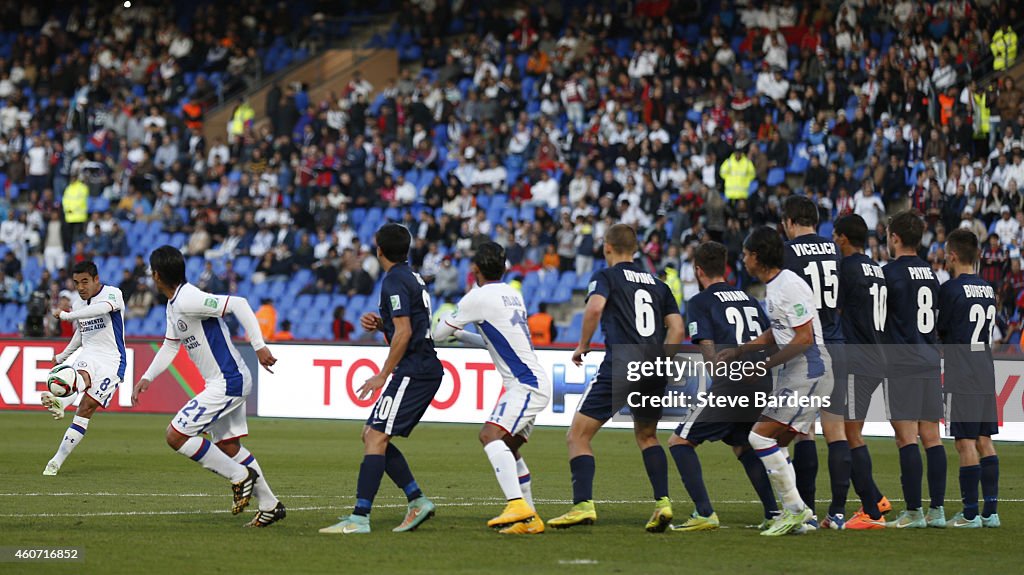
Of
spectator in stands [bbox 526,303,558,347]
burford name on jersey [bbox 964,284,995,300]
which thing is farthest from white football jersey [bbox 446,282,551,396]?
spectator in stands [bbox 526,303,558,347]

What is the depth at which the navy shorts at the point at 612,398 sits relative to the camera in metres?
9.66

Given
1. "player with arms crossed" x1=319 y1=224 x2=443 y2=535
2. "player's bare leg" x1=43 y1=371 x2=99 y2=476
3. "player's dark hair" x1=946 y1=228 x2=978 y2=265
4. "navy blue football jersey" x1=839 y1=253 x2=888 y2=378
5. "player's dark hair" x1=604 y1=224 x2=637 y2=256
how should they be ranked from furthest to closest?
"player's bare leg" x1=43 y1=371 x2=99 y2=476
"player's dark hair" x1=946 y1=228 x2=978 y2=265
"navy blue football jersey" x1=839 y1=253 x2=888 y2=378
"player's dark hair" x1=604 y1=224 x2=637 y2=256
"player with arms crossed" x1=319 y1=224 x2=443 y2=535

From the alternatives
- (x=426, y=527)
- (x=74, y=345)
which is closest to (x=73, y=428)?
(x=74, y=345)

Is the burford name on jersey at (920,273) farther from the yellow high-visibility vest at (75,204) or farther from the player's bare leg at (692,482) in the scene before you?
the yellow high-visibility vest at (75,204)

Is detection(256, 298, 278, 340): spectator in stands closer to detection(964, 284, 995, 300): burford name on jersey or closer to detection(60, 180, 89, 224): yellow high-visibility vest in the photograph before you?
detection(60, 180, 89, 224): yellow high-visibility vest

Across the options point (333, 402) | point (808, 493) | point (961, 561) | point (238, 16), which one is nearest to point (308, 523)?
point (808, 493)

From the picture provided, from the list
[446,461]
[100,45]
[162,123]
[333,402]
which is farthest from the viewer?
[100,45]

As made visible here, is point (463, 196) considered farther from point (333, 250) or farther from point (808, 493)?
point (808, 493)

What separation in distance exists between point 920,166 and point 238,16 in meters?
20.3

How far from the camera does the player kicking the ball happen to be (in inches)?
394

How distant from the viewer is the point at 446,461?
1573 cm

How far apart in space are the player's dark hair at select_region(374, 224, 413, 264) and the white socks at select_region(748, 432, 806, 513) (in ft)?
9.01

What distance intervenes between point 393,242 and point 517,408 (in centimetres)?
144

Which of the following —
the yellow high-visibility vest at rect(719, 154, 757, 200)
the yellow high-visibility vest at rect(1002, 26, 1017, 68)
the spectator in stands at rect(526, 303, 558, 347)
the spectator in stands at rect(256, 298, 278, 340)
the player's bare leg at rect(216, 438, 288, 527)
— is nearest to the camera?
the player's bare leg at rect(216, 438, 288, 527)
